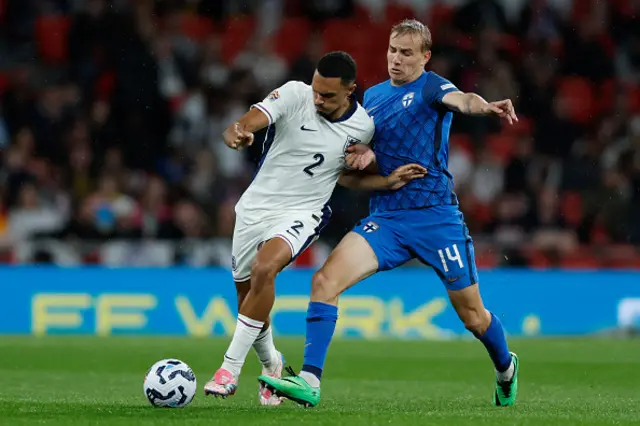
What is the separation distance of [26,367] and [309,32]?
989 cm

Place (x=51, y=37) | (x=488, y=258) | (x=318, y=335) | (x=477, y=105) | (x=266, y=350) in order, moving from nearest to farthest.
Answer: (x=477, y=105) → (x=318, y=335) → (x=266, y=350) → (x=488, y=258) → (x=51, y=37)

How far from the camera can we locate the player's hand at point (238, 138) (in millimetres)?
6875

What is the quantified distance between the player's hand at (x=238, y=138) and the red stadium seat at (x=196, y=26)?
40.5 feet

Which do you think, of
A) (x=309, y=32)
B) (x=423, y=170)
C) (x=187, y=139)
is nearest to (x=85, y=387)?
(x=423, y=170)

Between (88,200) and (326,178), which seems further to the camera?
(88,200)

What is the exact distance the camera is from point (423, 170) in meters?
7.71

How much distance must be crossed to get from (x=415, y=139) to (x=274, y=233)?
3.59 ft

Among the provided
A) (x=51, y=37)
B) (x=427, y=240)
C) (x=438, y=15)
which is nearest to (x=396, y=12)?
(x=438, y=15)

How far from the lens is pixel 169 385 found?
7.18 metres

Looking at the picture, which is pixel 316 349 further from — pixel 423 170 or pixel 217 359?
pixel 217 359

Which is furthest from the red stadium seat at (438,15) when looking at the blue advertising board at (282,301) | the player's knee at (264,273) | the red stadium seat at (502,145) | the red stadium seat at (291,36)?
the player's knee at (264,273)

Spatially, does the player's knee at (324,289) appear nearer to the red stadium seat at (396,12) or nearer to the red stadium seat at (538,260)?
the red stadium seat at (538,260)

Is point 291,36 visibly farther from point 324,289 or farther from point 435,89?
point 324,289

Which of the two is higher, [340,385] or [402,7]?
[402,7]
